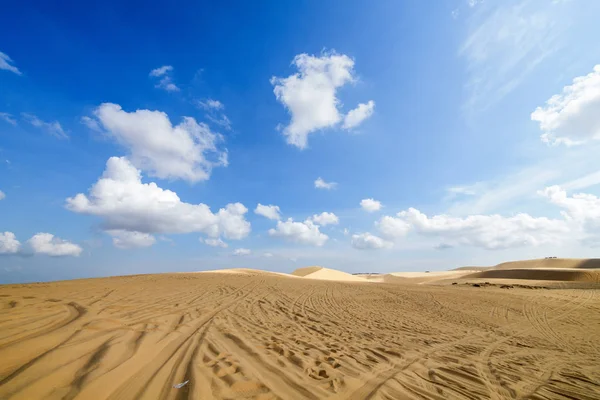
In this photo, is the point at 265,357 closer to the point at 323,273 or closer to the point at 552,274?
the point at 552,274

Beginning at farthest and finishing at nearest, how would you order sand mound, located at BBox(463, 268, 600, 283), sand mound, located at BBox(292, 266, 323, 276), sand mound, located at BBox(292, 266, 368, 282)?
sand mound, located at BBox(292, 266, 323, 276), sand mound, located at BBox(292, 266, 368, 282), sand mound, located at BBox(463, 268, 600, 283)

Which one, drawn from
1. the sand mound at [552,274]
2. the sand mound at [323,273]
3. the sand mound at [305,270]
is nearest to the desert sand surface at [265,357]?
the sand mound at [552,274]

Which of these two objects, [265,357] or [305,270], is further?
[305,270]

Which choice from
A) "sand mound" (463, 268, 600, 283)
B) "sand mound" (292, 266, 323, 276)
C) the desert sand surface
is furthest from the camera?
"sand mound" (292, 266, 323, 276)

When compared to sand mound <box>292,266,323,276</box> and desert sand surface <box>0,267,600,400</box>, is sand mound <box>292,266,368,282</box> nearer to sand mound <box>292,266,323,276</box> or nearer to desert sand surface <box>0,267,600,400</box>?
sand mound <box>292,266,323,276</box>

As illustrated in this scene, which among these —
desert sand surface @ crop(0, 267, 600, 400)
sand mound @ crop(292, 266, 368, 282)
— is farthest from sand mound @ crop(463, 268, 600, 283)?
desert sand surface @ crop(0, 267, 600, 400)

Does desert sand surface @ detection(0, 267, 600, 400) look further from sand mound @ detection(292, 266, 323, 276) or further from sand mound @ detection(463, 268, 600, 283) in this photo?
sand mound @ detection(292, 266, 323, 276)

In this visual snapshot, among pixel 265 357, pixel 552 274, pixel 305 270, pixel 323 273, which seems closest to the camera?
pixel 265 357

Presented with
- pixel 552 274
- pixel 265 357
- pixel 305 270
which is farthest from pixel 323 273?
pixel 265 357

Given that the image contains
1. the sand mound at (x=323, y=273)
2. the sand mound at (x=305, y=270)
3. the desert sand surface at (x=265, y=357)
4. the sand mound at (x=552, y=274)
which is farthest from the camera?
the sand mound at (x=305, y=270)

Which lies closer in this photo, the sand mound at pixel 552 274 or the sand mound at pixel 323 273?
the sand mound at pixel 552 274

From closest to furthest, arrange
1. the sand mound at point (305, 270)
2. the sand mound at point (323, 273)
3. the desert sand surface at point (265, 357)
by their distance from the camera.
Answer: the desert sand surface at point (265, 357)
the sand mound at point (323, 273)
the sand mound at point (305, 270)

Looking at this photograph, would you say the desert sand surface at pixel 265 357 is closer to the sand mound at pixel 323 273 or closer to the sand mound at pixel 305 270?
the sand mound at pixel 323 273

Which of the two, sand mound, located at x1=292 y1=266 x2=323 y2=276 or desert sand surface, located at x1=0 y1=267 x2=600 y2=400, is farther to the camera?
sand mound, located at x1=292 y1=266 x2=323 y2=276
